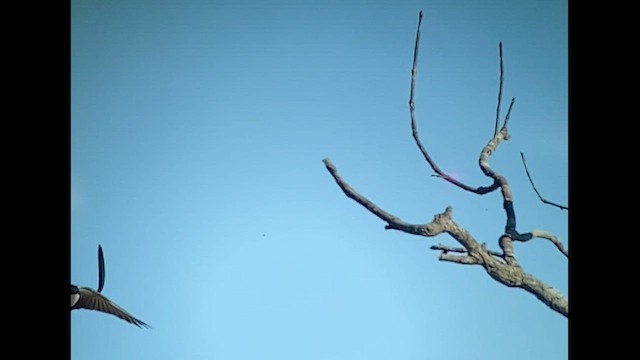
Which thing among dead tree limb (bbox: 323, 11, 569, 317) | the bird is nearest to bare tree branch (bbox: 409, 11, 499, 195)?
dead tree limb (bbox: 323, 11, 569, 317)

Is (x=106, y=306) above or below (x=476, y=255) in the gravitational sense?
below

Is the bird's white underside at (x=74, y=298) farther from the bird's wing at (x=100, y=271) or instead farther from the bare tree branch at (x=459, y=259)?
the bare tree branch at (x=459, y=259)

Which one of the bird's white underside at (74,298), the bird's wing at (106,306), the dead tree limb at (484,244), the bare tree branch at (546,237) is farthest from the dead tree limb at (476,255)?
the bird's white underside at (74,298)

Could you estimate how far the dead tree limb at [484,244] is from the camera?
69.3 inches

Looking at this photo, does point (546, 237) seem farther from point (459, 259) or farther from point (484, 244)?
point (459, 259)

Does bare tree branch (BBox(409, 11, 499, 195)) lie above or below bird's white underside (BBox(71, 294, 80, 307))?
above

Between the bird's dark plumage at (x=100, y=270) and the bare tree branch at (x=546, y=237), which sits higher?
the bare tree branch at (x=546, y=237)

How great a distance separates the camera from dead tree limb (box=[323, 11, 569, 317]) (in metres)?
1.76

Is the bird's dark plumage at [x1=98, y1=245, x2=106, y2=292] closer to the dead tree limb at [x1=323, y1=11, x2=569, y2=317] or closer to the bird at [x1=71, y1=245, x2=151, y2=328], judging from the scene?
the bird at [x1=71, y1=245, x2=151, y2=328]

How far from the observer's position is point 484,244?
5.87ft

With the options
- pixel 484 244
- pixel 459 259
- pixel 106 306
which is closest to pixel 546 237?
pixel 484 244
